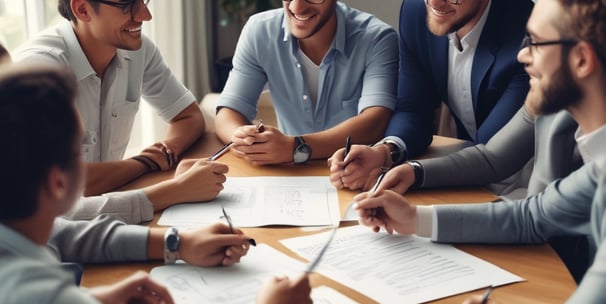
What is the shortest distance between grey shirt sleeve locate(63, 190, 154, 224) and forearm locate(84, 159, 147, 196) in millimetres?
174

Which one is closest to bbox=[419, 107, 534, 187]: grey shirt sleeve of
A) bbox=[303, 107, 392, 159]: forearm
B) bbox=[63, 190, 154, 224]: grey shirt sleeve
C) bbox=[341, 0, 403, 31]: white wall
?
bbox=[303, 107, 392, 159]: forearm

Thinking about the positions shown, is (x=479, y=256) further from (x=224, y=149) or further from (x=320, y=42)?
(x=320, y=42)

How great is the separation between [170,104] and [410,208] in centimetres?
100

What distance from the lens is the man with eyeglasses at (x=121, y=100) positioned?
4.96 feet

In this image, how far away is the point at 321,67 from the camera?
88.9 inches

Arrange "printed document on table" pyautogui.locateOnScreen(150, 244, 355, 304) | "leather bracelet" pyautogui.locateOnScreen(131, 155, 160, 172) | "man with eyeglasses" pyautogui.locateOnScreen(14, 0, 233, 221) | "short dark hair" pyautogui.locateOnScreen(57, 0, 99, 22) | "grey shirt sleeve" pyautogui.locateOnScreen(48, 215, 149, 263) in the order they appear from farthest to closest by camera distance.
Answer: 1. "short dark hair" pyautogui.locateOnScreen(57, 0, 99, 22)
2. "leather bracelet" pyautogui.locateOnScreen(131, 155, 160, 172)
3. "man with eyeglasses" pyautogui.locateOnScreen(14, 0, 233, 221)
4. "grey shirt sleeve" pyautogui.locateOnScreen(48, 215, 149, 263)
5. "printed document on table" pyautogui.locateOnScreen(150, 244, 355, 304)

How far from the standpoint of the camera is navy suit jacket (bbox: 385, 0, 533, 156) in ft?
6.33

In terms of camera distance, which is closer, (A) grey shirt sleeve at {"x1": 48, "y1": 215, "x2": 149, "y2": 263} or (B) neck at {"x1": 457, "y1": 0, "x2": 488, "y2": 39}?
(A) grey shirt sleeve at {"x1": 48, "y1": 215, "x2": 149, "y2": 263}

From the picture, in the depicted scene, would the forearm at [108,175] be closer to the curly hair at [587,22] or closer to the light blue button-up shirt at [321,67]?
the light blue button-up shirt at [321,67]

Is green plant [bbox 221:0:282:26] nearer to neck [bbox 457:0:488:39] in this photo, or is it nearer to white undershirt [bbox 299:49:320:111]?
white undershirt [bbox 299:49:320:111]

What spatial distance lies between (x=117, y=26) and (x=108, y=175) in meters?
0.46

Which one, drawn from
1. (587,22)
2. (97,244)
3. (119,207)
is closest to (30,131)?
(97,244)

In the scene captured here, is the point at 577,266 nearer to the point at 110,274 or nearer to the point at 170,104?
the point at 110,274

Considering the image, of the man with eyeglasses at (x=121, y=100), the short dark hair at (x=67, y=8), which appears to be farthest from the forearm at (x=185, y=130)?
the short dark hair at (x=67, y=8)
